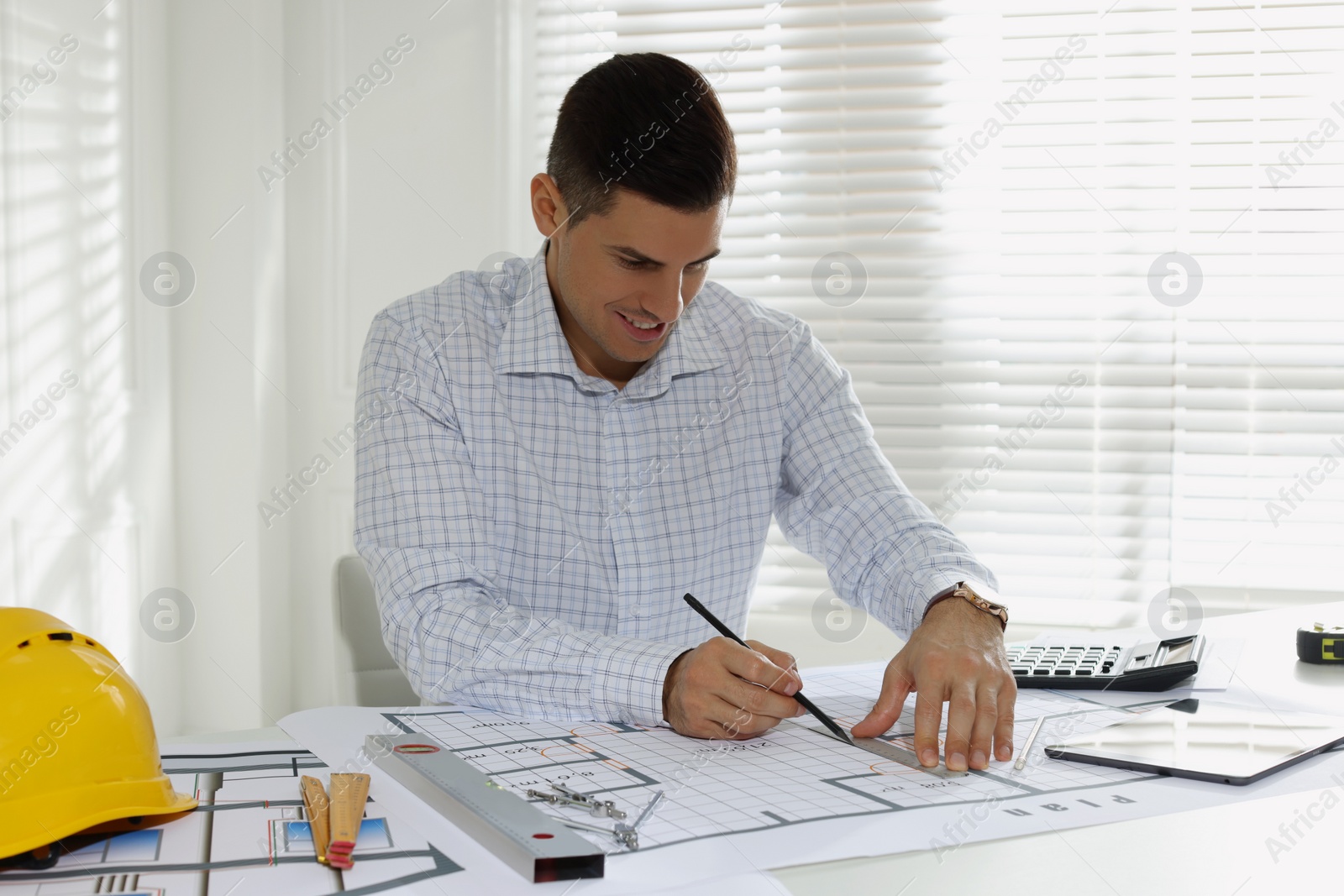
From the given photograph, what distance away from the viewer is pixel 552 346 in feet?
5.35

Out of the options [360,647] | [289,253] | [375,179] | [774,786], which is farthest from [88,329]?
[774,786]

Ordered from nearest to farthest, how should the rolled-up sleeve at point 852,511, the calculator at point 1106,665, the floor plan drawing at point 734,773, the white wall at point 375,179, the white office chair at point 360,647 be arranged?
the floor plan drawing at point 734,773, the calculator at point 1106,665, the rolled-up sleeve at point 852,511, the white office chair at point 360,647, the white wall at point 375,179

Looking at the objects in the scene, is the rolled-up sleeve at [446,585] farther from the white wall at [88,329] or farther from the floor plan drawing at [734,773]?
the white wall at [88,329]

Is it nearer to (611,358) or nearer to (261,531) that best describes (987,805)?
(611,358)

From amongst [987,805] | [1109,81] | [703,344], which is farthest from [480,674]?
[1109,81]

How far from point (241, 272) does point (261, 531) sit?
673 mm

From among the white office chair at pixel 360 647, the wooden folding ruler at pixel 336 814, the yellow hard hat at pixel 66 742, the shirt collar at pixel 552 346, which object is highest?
the shirt collar at pixel 552 346

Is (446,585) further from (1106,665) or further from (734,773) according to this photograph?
(1106,665)

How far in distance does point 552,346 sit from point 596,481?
8.6 inches

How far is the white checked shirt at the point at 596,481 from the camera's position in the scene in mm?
1402

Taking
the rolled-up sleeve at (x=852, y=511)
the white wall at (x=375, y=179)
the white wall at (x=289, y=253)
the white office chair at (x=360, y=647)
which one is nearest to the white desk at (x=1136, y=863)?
the rolled-up sleeve at (x=852, y=511)

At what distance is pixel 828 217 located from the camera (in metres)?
2.89

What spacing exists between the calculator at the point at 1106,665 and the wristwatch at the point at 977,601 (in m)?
0.08

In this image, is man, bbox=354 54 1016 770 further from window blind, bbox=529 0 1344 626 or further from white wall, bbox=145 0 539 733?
white wall, bbox=145 0 539 733
